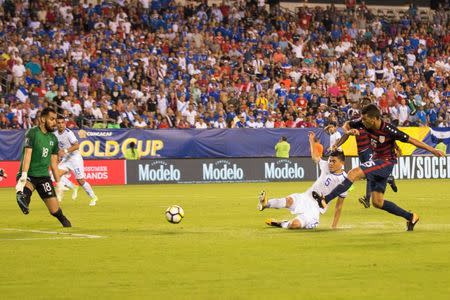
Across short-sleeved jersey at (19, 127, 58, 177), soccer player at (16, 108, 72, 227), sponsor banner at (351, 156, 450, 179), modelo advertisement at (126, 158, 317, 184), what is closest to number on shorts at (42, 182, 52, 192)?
soccer player at (16, 108, 72, 227)

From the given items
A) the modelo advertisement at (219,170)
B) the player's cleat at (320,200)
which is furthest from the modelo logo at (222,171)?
the player's cleat at (320,200)

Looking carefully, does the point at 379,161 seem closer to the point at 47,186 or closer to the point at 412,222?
the point at 412,222

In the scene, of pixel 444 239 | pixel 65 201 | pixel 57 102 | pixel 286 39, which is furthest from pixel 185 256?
pixel 286 39

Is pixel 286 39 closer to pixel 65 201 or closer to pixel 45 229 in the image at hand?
pixel 65 201

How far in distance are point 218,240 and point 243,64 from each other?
96.6 feet

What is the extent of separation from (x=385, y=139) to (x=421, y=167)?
25.7m

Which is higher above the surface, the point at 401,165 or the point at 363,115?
the point at 363,115

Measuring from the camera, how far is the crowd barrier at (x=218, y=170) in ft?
125

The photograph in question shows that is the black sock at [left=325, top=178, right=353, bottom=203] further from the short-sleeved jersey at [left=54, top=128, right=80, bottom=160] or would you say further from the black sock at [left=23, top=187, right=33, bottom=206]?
the short-sleeved jersey at [left=54, top=128, right=80, bottom=160]

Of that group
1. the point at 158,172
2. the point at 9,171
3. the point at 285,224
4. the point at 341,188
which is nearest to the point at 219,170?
the point at 158,172

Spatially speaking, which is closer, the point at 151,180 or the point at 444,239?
the point at 444,239

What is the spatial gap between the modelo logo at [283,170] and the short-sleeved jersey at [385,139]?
23173 mm

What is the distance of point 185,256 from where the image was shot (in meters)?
13.1

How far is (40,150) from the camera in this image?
17688mm
